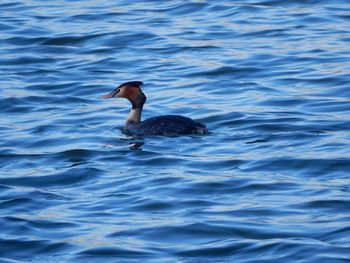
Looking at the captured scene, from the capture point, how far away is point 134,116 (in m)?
16.6

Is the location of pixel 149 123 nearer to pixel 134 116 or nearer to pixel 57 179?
pixel 134 116

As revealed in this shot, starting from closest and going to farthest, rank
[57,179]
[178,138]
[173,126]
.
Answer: [57,179]
[173,126]
[178,138]

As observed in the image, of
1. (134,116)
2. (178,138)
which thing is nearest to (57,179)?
(178,138)

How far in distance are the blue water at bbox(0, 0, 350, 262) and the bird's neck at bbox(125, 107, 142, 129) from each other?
0.72 feet

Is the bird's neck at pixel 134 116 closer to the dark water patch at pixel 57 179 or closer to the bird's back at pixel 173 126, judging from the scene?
the bird's back at pixel 173 126

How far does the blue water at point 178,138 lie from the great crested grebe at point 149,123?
0.14 meters

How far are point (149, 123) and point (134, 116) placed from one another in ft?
2.21

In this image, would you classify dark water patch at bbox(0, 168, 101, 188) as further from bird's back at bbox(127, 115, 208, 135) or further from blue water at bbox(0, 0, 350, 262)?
bird's back at bbox(127, 115, 208, 135)

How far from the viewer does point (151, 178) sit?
14.0 meters

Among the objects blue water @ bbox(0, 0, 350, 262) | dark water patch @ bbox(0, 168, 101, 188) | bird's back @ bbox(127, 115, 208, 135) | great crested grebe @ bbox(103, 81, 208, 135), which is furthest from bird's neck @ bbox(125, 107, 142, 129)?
dark water patch @ bbox(0, 168, 101, 188)

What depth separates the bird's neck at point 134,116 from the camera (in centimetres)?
1648

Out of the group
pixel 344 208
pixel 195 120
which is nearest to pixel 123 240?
pixel 344 208

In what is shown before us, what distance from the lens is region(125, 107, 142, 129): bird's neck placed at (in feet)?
54.1

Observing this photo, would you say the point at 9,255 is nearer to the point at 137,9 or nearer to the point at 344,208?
the point at 344,208
